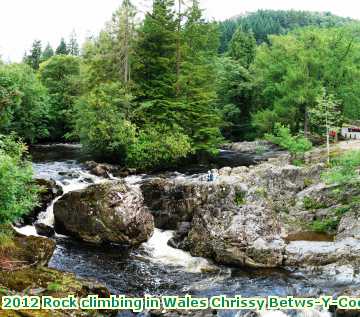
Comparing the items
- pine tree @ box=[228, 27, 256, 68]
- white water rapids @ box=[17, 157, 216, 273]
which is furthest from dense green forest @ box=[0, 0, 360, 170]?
pine tree @ box=[228, 27, 256, 68]

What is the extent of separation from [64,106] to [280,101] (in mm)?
28318

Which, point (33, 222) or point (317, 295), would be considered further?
point (33, 222)

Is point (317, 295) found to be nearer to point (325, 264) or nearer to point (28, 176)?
point (325, 264)

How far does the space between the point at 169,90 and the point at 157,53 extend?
416 centimetres

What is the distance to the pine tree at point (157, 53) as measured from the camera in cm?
4009

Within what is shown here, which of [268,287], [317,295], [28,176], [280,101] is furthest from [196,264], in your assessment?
[280,101]

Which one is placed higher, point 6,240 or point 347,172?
point 347,172

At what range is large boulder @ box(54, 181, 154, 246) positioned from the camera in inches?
815

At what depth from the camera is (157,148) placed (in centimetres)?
3516

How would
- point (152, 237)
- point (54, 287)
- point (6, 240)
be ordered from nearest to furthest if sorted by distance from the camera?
point (54, 287) < point (6, 240) < point (152, 237)

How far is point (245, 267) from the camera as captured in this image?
723 inches

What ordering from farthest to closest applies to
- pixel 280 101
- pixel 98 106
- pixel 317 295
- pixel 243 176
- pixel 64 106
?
pixel 64 106 < pixel 280 101 < pixel 98 106 < pixel 243 176 < pixel 317 295

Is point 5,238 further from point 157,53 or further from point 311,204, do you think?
point 157,53
